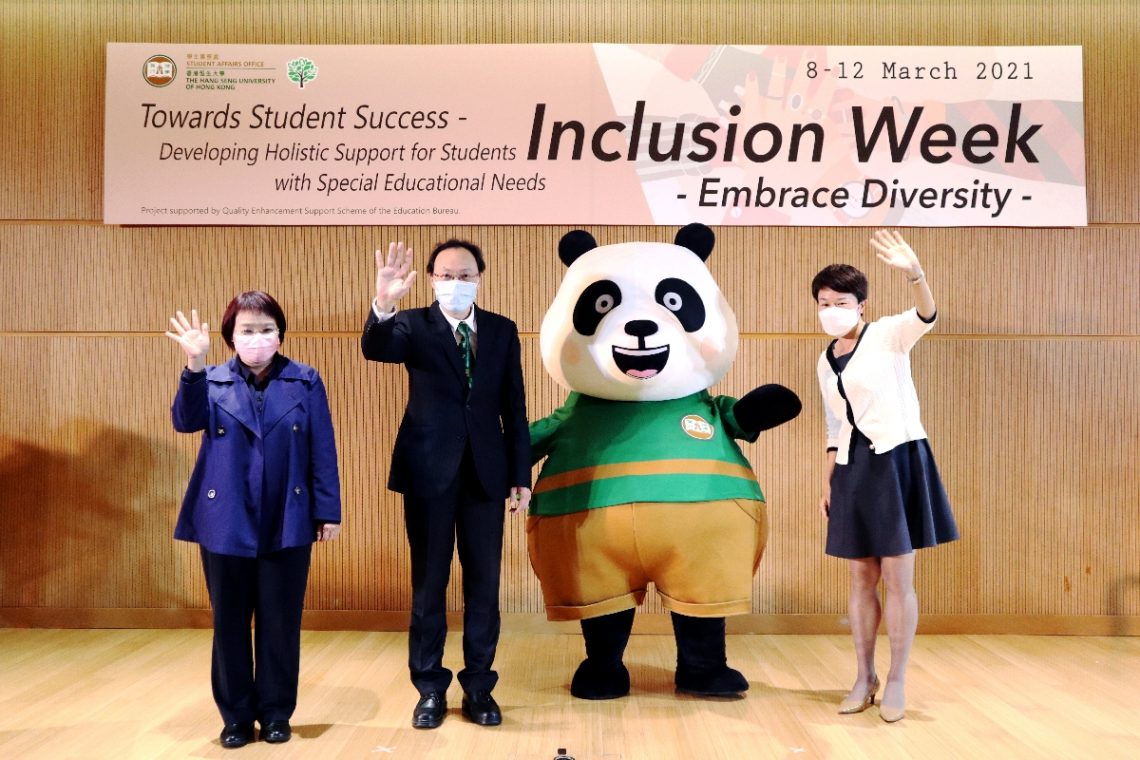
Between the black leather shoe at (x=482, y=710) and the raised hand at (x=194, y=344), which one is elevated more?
the raised hand at (x=194, y=344)

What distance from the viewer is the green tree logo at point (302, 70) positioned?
419 cm

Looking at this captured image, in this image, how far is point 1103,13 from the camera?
4.21 meters

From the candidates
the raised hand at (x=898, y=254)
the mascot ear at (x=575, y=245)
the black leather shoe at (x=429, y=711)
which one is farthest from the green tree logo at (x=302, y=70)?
the black leather shoe at (x=429, y=711)

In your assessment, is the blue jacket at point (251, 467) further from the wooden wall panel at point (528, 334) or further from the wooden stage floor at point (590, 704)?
the wooden wall panel at point (528, 334)

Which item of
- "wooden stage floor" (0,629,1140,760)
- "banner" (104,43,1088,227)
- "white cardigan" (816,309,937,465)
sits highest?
"banner" (104,43,1088,227)

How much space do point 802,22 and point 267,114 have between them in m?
A: 2.34

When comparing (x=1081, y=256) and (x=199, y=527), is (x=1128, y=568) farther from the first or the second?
(x=199, y=527)

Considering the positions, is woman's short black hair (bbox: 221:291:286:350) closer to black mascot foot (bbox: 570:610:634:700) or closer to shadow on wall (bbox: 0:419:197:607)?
black mascot foot (bbox: 570:610:634:700)

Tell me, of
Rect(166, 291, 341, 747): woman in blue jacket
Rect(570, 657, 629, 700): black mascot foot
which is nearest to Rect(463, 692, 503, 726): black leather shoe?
Rect(570, 657, 629, 700): black mascot foot

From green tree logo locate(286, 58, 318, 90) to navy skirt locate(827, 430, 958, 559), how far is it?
2736 mm

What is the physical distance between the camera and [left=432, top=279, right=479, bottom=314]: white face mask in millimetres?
2928

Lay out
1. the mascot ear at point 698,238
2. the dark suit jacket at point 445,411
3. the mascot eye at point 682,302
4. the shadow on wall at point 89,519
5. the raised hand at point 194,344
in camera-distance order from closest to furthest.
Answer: the raised hand at point 194,344, the dark suit jacket at point 445,411, the mascot eye at point 682,302, the mascot ear at point 698,238, the shadow on wall at point 89,519

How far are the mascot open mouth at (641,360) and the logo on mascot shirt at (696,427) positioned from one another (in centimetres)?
20

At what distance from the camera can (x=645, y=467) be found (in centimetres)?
313
